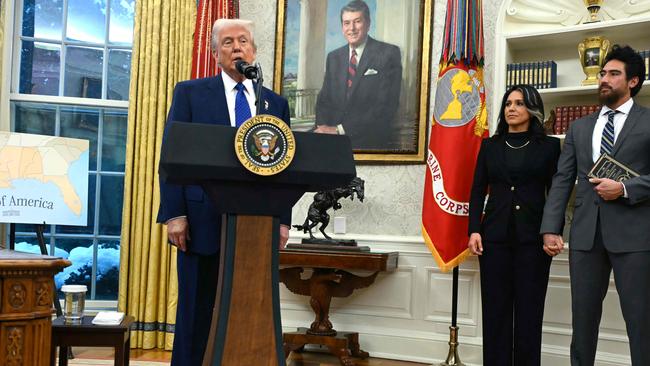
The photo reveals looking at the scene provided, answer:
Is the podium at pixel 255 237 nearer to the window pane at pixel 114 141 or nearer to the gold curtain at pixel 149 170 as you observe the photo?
the gold curtain at pixel 149 170

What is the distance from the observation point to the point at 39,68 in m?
4.59

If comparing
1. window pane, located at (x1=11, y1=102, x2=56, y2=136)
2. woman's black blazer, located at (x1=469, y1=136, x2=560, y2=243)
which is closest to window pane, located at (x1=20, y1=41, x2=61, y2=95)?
window pane, located at (x1=11, y1=102, x2=56, y2=136)

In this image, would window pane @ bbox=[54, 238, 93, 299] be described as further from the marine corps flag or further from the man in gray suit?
the man in gray suit

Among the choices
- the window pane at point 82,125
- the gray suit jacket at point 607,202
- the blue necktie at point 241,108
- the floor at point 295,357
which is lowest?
the floor at point 295,357

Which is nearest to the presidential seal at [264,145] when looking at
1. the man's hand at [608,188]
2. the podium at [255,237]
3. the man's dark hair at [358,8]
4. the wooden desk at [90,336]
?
the podium at [255,237]

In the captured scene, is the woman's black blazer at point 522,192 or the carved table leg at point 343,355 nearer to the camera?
the woman's black blazer at point 522,192

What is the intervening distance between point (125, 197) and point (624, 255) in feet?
10.1

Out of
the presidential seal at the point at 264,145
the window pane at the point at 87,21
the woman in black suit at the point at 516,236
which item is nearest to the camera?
the presidential seal at the point at 264,145

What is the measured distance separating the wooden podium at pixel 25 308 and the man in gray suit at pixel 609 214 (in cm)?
209

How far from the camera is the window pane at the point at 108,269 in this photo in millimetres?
4629

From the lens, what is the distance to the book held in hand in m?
2.73

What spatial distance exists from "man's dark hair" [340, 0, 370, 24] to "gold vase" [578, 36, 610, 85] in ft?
4.77

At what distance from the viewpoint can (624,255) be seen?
2.71 m

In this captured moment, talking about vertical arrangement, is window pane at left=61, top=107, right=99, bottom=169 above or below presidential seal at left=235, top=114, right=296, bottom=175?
above
